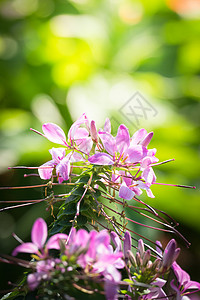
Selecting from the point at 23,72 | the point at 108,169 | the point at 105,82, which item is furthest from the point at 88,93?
the point at 108,169

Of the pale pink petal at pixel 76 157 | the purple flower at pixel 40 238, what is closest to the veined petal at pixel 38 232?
the purple flower at pixel 40 238

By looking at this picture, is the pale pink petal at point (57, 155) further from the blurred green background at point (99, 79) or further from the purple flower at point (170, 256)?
the blurred green background at point (99, 79)

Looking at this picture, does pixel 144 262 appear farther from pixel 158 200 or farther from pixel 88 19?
pixel 88 19

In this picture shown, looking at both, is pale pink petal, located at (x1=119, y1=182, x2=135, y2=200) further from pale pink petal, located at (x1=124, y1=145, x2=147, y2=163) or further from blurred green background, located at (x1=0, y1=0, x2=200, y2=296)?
blurred green background, located at (x1=0, y1=0, x2=200, y2=296)

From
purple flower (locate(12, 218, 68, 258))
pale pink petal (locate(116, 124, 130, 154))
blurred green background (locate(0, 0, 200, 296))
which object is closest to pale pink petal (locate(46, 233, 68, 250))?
purple flower (locate(12, 218, 68, 258))

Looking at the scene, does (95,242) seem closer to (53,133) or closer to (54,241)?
(54,241)

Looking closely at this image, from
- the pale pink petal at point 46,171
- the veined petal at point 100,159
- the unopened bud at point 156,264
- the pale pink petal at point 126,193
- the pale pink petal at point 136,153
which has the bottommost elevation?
the unopened bud at point 156,264

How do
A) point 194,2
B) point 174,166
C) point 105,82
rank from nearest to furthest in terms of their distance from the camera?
1. point 174,166
2. point 105,82
3. point 194,2
